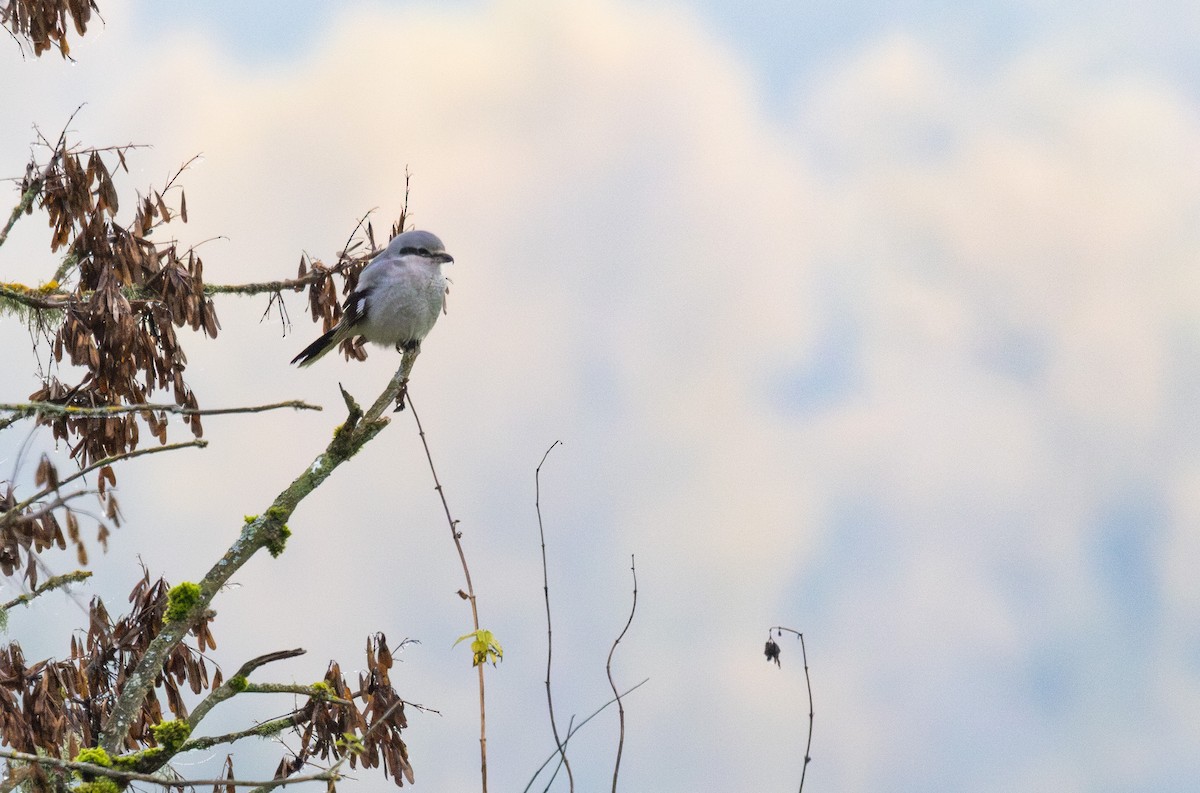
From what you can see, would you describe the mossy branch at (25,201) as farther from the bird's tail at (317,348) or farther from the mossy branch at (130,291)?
the bird's tail at (317,348)

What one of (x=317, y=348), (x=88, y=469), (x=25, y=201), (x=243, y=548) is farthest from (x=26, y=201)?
(x=88, y=469)

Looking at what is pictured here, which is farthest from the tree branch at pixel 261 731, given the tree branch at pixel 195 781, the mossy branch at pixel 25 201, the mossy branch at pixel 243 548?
the mossy branch at pixel 25 201

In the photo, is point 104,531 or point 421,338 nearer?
point 104,531

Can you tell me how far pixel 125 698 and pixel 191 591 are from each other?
45 centimetres

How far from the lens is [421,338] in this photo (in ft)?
25.0

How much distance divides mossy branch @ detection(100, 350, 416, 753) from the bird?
229 cm

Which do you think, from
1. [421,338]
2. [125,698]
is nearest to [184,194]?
[421,338]

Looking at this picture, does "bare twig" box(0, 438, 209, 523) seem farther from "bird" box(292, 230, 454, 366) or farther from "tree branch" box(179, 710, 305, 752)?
"bird" box(292, 230, 454, 366)

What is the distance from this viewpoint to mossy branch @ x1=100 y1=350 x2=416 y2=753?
15.3ft

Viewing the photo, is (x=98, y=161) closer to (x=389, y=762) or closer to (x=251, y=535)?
(x=251, y=535)

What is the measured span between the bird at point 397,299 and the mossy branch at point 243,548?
2.29 meters

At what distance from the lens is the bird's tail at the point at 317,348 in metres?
7.43

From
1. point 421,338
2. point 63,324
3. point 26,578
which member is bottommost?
point 26,578

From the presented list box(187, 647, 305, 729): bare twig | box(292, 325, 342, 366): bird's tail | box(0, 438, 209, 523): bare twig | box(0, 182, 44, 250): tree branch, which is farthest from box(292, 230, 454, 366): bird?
box(0, 438, 209, 523): bare twig
